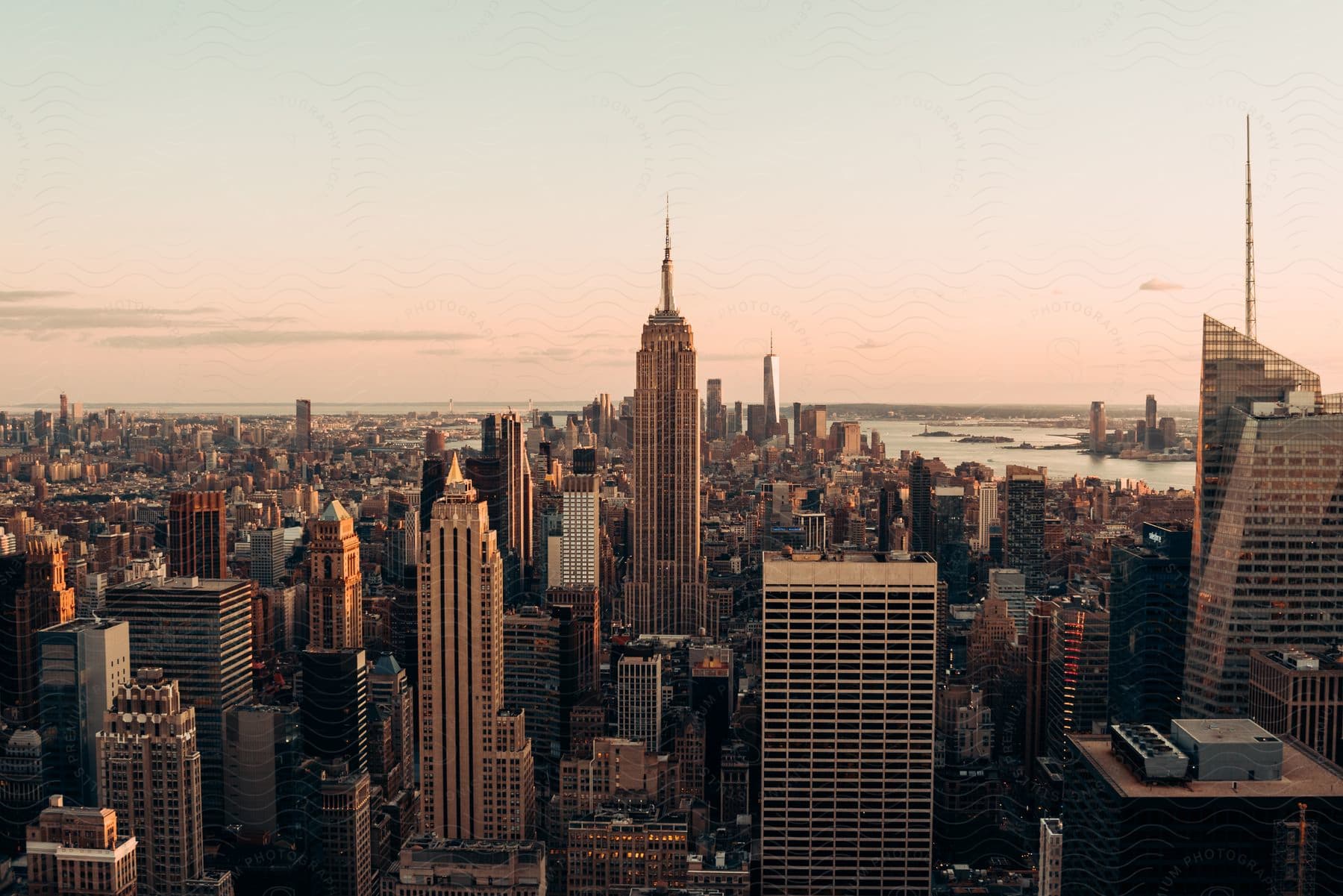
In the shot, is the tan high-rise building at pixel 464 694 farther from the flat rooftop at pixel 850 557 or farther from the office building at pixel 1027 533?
the office building at pixel 1027 533

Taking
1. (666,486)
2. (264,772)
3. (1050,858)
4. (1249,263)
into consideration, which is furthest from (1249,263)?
(666,486)

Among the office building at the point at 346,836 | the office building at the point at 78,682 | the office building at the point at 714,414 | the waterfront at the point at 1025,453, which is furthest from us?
the office building at the point at 714,414

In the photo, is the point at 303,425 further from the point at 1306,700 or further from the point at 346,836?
the point at 1306,700

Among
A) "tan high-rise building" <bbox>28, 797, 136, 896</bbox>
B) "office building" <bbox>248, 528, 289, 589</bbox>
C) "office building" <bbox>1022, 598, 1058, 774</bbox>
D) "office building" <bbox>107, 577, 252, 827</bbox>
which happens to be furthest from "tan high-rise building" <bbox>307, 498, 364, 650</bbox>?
"office building" <bbox>1022, 598, 1058, 774</bbox>

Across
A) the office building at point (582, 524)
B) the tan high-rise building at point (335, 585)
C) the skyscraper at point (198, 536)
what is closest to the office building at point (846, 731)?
the tan high-rise building at point (335, 585)

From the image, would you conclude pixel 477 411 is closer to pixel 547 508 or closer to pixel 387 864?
pixel 387 864

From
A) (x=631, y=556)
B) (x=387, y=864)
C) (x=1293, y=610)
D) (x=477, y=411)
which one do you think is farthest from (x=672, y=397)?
(x=1293, y=610)
